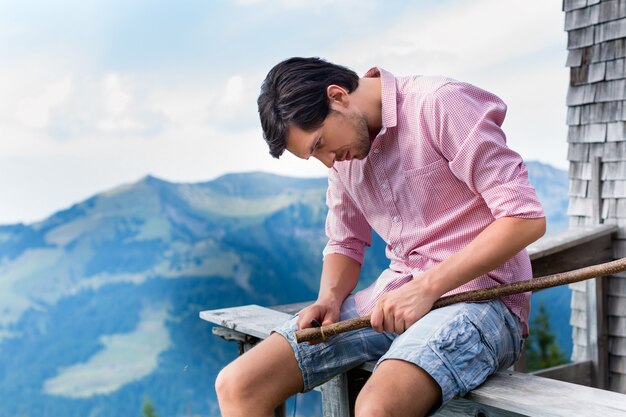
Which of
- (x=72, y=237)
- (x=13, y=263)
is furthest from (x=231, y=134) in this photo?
(x=13, y=263)

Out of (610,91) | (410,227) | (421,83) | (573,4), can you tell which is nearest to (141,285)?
(573,4)

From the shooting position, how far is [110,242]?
12578mm

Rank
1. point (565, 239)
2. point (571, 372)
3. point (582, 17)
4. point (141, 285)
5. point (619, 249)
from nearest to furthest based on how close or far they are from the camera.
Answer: point (565, 239)
point (619, 249)
point (571, 372)
point (582, 17)
point (141, 285)

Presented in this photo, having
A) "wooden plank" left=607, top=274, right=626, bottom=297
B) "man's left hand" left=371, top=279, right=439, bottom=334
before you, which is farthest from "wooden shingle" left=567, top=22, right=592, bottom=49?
"man's left hand" left=371, top=279, right=439, bottom=334

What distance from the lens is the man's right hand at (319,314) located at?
174cm

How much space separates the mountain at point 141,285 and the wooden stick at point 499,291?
31.8ft

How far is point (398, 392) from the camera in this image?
4.50 feet

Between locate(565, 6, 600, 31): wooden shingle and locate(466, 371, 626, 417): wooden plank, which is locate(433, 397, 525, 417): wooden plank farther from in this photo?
locate(565, 6, 600, 31): wooden shingle

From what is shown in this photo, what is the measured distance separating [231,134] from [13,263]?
3.81 meters

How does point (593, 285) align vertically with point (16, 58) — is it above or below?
below

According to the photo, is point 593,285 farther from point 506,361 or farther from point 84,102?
point 84,102

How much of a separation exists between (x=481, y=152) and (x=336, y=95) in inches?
12.5

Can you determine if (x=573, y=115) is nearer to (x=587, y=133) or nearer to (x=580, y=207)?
(x=587, y=133)

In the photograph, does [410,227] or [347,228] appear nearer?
[410,227]
